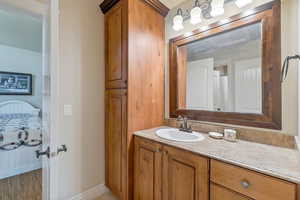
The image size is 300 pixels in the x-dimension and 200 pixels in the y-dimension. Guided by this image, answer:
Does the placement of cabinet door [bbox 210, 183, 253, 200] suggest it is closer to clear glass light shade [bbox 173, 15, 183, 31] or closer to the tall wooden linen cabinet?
the tall wooden linen cabinet

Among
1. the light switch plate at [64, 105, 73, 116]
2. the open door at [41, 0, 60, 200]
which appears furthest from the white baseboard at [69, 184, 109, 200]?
the light switch plate at [64, 105, 73, 116]

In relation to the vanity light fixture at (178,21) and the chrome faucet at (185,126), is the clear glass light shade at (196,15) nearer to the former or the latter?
the vanity light fixture at (178,21)

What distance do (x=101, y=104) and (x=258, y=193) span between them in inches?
67.0

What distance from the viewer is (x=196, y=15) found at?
1.54m

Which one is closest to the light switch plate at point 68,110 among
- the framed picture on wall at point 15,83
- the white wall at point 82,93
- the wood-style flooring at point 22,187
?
the white wall at point 82,93

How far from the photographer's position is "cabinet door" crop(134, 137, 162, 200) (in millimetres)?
1316

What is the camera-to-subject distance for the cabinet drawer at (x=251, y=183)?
70 centimetres

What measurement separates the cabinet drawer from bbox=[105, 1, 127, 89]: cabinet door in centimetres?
111

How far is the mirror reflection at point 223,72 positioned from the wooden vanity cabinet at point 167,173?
663 millimetres

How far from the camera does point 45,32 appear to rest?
3.41ft

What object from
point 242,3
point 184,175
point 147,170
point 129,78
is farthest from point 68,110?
point 242,3

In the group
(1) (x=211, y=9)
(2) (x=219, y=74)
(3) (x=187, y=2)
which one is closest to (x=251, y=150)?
(2) (x=219, y=74)

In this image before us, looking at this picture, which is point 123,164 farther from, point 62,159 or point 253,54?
point 253,54

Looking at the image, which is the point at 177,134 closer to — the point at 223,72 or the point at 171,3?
the point at 223,72
